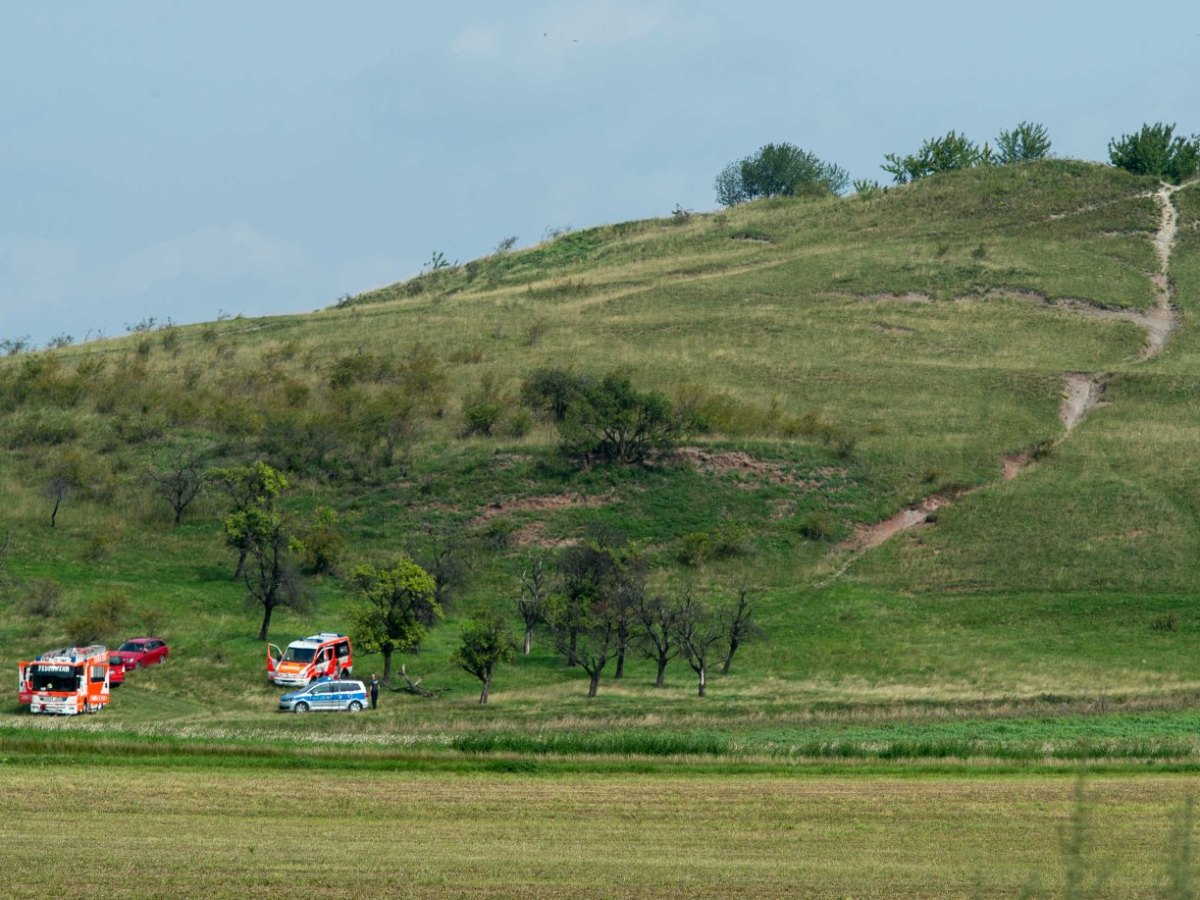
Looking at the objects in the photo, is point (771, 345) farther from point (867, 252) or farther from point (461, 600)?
point (461, 600)

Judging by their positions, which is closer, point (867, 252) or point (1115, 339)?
point (1115, 339)

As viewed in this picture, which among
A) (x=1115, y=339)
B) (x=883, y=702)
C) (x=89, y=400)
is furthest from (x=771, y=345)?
(x=883, y=702)

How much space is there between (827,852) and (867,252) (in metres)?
110

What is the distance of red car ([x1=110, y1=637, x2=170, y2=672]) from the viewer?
163 ft

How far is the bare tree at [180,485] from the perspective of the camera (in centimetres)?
7094

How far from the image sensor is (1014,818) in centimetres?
2605

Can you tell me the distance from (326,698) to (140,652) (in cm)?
931

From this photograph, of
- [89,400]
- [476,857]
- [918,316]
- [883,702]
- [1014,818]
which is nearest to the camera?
[476,857]

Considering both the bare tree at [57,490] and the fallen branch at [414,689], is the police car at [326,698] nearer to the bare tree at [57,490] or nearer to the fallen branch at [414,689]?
the fallen branch at [414,689]

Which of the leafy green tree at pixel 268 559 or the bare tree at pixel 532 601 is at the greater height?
the leafy green tree at pixel 268 559

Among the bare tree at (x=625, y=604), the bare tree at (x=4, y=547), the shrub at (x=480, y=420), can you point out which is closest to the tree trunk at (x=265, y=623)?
the bare tree at (x=4, y=547)

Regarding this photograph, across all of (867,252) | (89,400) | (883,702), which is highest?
(867,252)

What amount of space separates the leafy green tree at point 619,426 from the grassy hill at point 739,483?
4.71ft

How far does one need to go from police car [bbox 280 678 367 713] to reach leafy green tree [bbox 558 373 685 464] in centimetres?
3142
